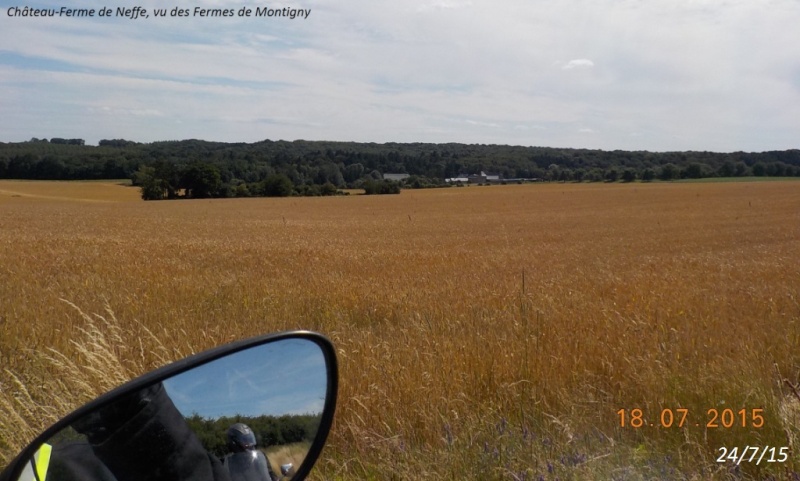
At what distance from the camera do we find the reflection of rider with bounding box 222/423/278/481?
184 centimetres

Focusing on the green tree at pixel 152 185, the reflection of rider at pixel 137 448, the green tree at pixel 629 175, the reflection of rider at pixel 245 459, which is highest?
the green tree at pixel 629 175

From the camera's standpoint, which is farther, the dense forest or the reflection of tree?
the dense forest

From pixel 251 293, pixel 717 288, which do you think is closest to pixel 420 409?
pixel 251 293

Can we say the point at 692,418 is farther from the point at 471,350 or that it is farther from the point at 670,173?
the point at 670,173

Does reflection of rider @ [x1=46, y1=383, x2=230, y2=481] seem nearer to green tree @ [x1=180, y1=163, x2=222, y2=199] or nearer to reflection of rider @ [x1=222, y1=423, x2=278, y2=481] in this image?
reflection of rider @ [x1=222, y1=423, x2=278, y2=481]

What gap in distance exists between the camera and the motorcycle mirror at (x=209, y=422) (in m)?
1.56

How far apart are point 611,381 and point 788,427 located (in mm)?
1141

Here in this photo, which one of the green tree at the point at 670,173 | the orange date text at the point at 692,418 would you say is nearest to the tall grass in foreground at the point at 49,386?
the orange date text at the point at 692,418

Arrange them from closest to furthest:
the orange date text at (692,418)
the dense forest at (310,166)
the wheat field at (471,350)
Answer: the wheat field at (471,350), the orange date text at (692,418), the dense forest at (310,166)

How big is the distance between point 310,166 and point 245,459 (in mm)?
93625

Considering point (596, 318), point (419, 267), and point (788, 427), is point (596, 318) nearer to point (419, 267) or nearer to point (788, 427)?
point (788, 427)

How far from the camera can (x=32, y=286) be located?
8.33 metres
